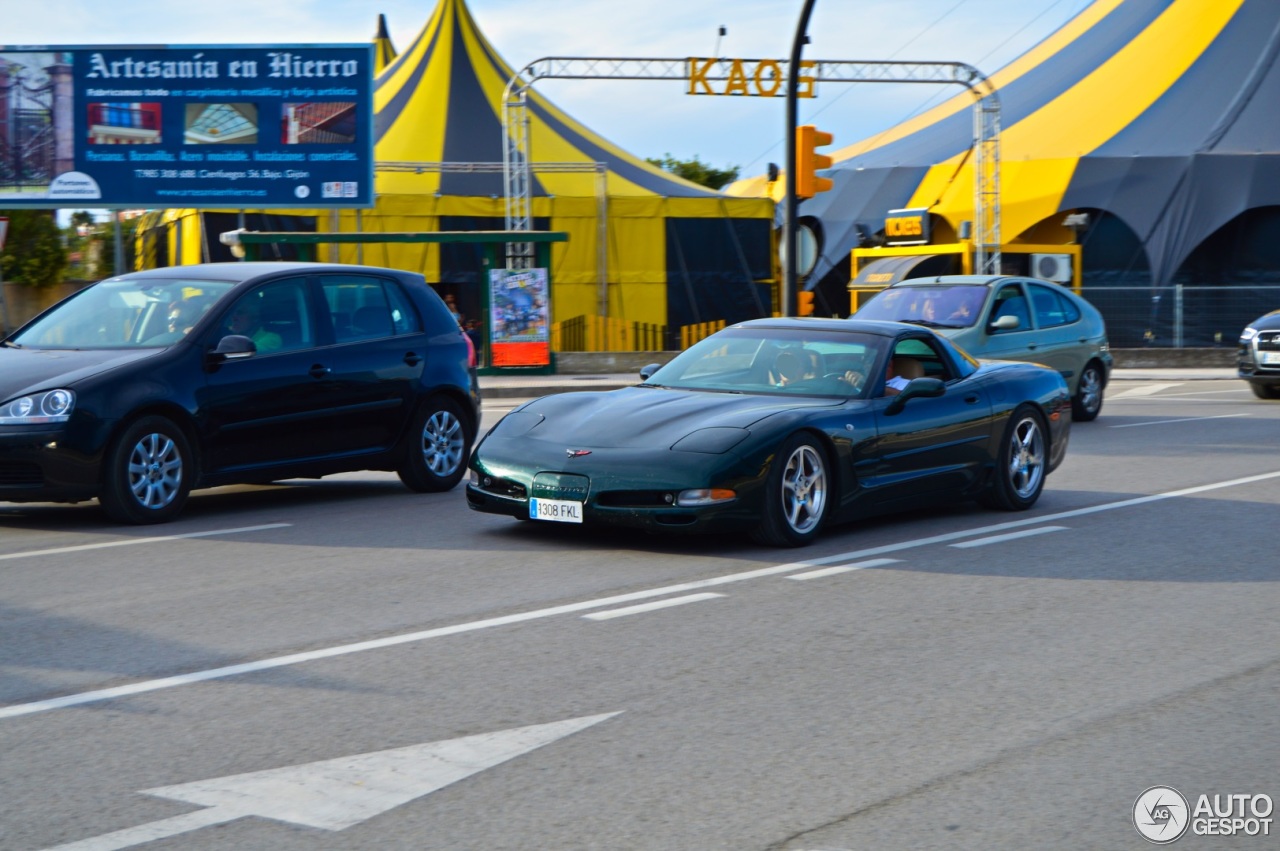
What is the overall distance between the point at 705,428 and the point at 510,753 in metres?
4.02

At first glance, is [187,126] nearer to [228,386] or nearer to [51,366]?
[228,386]

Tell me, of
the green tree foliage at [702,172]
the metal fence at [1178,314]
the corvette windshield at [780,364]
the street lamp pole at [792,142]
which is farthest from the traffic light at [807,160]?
the green tree foliage at [702,172]

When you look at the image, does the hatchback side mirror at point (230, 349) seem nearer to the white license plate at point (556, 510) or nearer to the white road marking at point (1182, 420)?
the white license plate at point (556, 510)

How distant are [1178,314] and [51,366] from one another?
26640mm

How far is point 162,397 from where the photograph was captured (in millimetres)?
9398

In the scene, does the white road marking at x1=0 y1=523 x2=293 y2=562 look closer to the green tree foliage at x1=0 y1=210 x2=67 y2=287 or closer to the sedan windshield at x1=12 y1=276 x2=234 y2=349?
the sedan windshield at x1=12 y1=276 x2=234 y2=349

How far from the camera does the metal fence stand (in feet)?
104

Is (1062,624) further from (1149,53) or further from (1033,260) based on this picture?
(1149,53)

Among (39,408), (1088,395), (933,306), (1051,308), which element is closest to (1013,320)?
(933,306)

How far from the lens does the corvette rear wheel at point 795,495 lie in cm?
845

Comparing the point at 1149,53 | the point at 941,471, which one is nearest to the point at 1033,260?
the point at 1149,53

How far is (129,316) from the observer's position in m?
10.2

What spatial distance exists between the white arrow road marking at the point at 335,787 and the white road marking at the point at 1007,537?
15.3ft

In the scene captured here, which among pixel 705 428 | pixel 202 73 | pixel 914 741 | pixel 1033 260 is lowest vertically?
pixel 914 741
